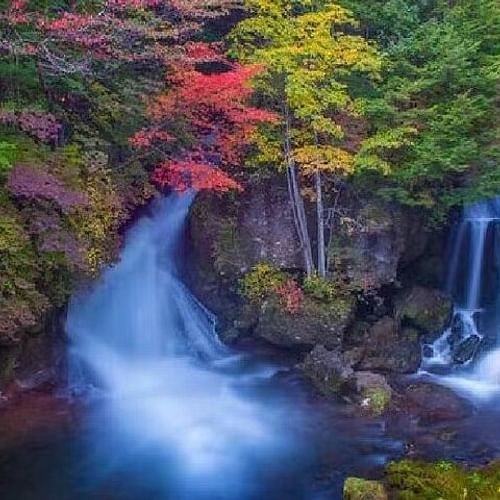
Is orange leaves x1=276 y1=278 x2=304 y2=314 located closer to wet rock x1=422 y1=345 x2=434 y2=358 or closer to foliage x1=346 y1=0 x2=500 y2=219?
foliage x1=346 y1=0 x2=500 y2=219

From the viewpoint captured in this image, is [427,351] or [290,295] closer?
[290,295]

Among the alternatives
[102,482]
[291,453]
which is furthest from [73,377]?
[291,453]

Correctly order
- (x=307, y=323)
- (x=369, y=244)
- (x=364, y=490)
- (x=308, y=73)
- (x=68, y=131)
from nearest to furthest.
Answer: (x=364, y=490) → (x=308, y=73) → (x=68, y=131) → (x=307, y=323) → (x=369, y=244)

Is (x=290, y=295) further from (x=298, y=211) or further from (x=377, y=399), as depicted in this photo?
(x=377, y=399)

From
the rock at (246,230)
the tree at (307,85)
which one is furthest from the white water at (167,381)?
the tree at (307,85)

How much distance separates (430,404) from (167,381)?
5.15 meters

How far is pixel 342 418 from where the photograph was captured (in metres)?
12.2

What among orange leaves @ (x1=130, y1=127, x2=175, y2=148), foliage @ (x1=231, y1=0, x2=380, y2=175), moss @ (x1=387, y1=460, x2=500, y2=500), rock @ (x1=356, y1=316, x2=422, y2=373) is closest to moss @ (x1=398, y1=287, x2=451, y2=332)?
rock @ (x1=356, y1=316, x2=422, y2=373)

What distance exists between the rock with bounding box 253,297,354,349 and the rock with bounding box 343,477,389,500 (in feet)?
18.6

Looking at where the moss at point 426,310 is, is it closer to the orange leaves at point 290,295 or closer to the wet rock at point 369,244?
the wet rock at point 369,244

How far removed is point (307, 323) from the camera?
46.7ft

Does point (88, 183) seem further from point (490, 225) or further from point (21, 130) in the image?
point (490, 225)

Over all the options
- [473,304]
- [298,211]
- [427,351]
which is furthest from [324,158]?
[473,304]

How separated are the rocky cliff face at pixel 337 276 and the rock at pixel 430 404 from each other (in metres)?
0.94
